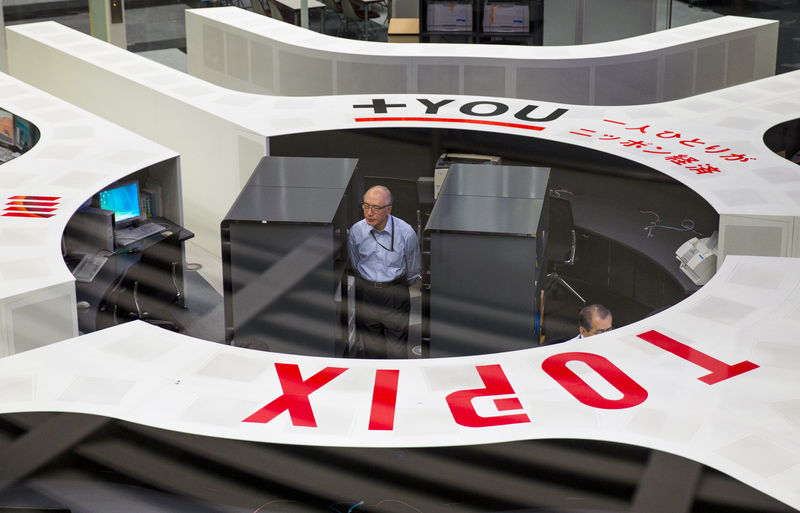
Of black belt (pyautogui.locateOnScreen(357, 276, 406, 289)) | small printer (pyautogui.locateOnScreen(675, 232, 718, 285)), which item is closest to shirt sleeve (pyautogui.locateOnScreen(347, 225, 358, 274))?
black belt (pyautogui.locateOnScreen(357, 276, 406, 289))

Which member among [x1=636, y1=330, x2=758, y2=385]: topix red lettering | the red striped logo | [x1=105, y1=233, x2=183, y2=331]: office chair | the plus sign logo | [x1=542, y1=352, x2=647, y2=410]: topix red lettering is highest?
the plus sign logo

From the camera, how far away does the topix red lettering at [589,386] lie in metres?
3.46

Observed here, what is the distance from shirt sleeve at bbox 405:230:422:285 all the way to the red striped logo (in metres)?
1.84

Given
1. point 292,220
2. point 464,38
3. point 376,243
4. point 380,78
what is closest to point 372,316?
point 376,243

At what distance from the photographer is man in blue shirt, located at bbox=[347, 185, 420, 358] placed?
5531 millimetres

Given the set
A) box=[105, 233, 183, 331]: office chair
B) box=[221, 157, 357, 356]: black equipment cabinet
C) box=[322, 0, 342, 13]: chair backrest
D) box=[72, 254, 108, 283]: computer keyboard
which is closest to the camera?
box=[221, 157, 357, 356]: black equipment cabinet

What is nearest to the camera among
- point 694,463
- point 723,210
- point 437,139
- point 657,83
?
point 694,463

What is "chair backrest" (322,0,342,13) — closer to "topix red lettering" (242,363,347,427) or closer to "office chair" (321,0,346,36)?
"office chair" (321,0,346,36)

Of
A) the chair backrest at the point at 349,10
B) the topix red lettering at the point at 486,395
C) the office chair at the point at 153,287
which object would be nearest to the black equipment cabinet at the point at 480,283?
the topix red lettering at the point at 486,395

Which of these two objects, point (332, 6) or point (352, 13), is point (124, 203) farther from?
point (332, 6)

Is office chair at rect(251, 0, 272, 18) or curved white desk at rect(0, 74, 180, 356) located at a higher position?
office chair at rect(251, 0, 272, 18)

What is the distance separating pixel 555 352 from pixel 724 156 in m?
2.98

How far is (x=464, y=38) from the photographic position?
11.6m

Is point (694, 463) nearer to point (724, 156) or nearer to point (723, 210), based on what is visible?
point (723, 210)
